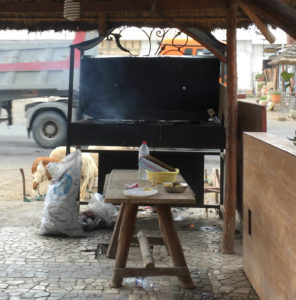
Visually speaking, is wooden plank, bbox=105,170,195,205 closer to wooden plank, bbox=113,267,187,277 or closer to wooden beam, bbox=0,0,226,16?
wooden plank, bbox=113,267,187,277

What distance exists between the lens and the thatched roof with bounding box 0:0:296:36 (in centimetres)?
516

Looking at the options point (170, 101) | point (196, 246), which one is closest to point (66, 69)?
point (170, 101)

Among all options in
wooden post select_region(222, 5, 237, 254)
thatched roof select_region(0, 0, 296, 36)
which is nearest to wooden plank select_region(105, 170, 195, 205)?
wooden post select_region(222, 5, 237, 254)

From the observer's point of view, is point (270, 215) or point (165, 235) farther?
point (165, 235)

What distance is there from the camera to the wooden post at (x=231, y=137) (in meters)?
4.86

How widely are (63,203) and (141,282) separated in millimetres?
1580

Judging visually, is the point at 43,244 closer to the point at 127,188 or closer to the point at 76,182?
the point at 76,182

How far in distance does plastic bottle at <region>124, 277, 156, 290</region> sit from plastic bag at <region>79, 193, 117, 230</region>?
5.30 feet

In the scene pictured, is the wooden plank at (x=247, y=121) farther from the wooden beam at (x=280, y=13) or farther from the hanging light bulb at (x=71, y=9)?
the wooden beam at (x=280, y=13)

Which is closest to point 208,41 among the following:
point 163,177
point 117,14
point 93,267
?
point 117,14

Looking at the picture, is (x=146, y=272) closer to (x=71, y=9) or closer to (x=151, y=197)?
(x=151, y=197)

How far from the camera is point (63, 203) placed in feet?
17.1

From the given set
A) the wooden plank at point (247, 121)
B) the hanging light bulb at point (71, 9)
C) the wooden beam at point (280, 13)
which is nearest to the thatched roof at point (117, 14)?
the hanging light bulb at point (71, 9)

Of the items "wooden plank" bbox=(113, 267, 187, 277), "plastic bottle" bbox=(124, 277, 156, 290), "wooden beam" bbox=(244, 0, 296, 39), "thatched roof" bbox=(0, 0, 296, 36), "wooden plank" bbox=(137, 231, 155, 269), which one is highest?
"thatched roof" bbox=(0, 0, 296, 36)
